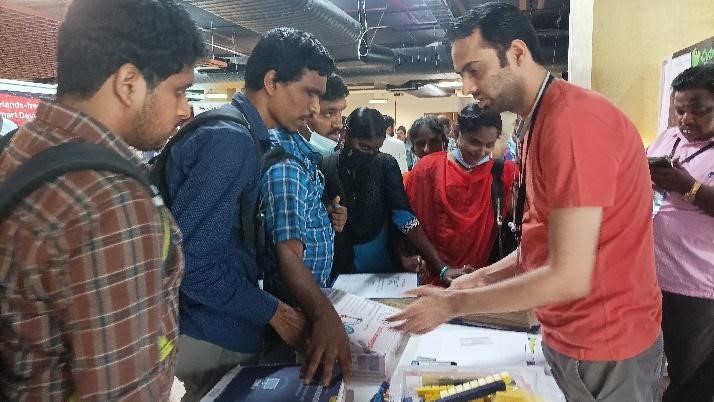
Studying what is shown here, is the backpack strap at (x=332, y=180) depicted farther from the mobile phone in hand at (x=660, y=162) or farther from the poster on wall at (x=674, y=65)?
the poster on wall at (x=674, y=65)

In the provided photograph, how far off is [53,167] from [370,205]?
1.76m

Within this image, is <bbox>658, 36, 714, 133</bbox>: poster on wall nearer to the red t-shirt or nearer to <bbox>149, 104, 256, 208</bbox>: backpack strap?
the red t-shirt

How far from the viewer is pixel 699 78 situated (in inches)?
70.5

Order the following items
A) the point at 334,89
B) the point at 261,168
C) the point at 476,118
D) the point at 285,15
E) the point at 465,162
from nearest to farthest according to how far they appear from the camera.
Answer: the point at 261,168 < the point at 334,89 < the point at 476,118 < the point at 465,162 < the point at 285,15

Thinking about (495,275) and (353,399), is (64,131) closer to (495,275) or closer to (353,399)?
(353,399)

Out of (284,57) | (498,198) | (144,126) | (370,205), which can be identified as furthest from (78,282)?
(498,198)

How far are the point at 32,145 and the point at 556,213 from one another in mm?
897

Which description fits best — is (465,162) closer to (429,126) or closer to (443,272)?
(443,272)

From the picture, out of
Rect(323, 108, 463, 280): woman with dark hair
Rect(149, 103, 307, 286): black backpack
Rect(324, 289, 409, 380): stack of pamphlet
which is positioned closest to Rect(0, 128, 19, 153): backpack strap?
Rect(149, 103, 307, 286): black backpack

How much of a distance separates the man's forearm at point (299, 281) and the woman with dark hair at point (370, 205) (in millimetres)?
1014

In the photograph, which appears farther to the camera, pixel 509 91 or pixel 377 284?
pixel 377 284

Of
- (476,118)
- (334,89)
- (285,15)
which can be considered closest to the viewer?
(334,89)

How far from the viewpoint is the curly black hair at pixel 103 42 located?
68 centimetres

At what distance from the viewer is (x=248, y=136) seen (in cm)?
108
